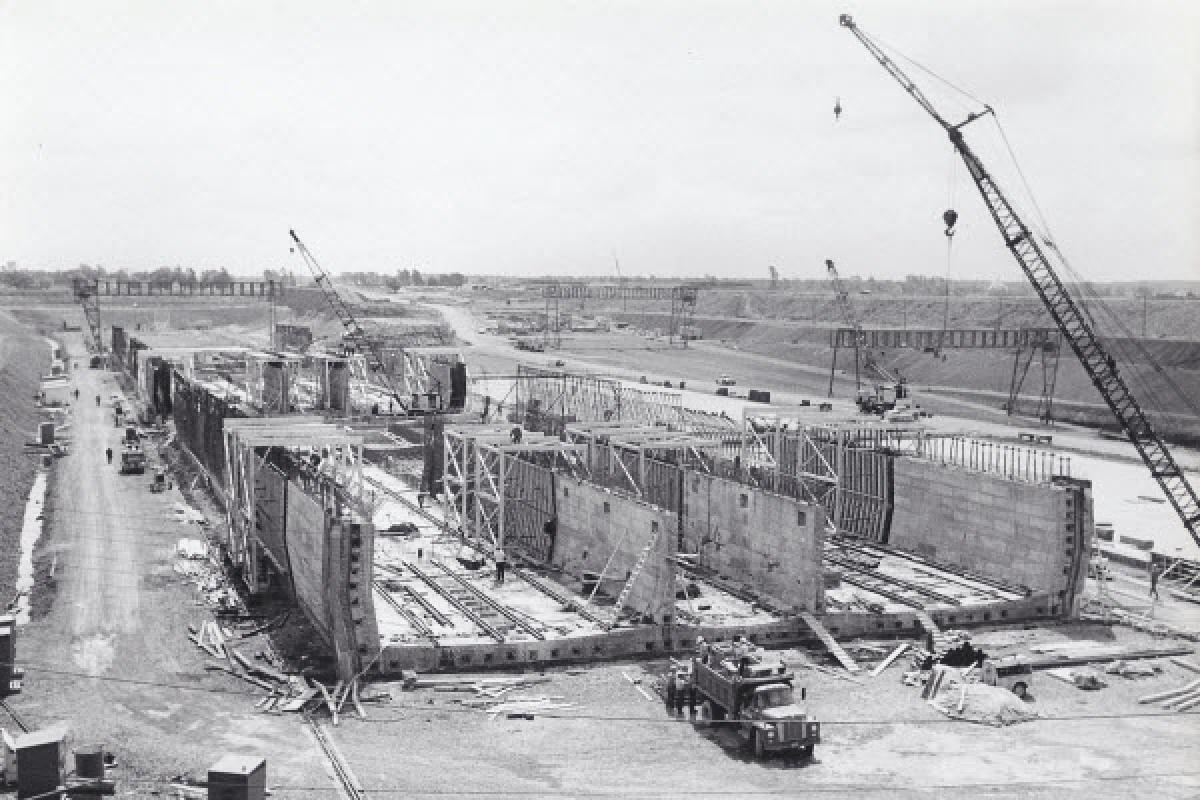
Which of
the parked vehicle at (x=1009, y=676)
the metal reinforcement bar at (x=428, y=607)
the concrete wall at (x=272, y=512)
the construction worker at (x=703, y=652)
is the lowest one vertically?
the metal reinforcement bar at (x=428, y=607)

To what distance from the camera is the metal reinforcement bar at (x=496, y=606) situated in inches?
1166

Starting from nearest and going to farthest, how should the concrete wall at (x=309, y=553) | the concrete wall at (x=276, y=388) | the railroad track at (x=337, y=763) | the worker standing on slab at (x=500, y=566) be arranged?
the railroad track at (x=337, y=763), the concrete wall at (x=309, y=553), the worker standing on slab at (x=500, y=566), the concrete wall at (x=276, y=388)

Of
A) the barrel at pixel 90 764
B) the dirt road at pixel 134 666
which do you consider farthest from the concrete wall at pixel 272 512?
the barrel at pixel 90 764

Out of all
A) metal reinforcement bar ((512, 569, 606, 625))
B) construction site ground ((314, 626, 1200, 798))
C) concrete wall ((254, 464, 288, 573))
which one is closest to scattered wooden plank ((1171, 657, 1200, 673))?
construction site ground ((314, 626, 1200, 798))

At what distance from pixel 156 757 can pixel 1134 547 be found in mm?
33918

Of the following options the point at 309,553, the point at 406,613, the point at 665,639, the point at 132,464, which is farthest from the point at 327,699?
the point at 132,464

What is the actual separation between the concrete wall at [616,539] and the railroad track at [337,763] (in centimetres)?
923

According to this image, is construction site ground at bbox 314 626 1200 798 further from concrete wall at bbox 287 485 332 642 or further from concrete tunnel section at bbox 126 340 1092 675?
concrete wall at bbox 287 485 332 642

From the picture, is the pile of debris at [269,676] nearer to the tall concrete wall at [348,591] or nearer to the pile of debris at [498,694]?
the tall concrete wall at [348,591]

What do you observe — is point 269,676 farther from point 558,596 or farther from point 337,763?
point 558,596

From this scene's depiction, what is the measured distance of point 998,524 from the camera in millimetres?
35969

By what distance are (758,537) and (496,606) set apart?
7.73m

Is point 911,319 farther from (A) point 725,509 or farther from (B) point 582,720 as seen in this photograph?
(B) point 582,720

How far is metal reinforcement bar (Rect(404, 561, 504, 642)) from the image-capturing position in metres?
29.2
